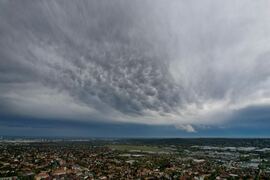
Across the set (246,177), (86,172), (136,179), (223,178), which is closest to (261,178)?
(246,177)

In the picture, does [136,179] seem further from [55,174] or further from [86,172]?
[55,174]

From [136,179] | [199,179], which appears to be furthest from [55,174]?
[199,179]

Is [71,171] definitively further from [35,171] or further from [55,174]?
[35,171]

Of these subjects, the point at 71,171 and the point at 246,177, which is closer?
the point at 246,177

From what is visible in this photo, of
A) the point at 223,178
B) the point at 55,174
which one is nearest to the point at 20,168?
the point at 55,174

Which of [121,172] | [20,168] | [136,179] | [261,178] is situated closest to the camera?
[136,179]

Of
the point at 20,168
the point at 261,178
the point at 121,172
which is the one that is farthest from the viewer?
the point at 20,168

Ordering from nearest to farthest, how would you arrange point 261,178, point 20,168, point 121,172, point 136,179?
point 136,179 < point 261,178 < point 121,172 < point 20,168

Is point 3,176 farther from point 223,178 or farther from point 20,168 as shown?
point 223,178

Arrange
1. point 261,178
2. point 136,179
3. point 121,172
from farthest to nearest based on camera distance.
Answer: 1. point 121,172
2. point 261,178
3. point 136,179
